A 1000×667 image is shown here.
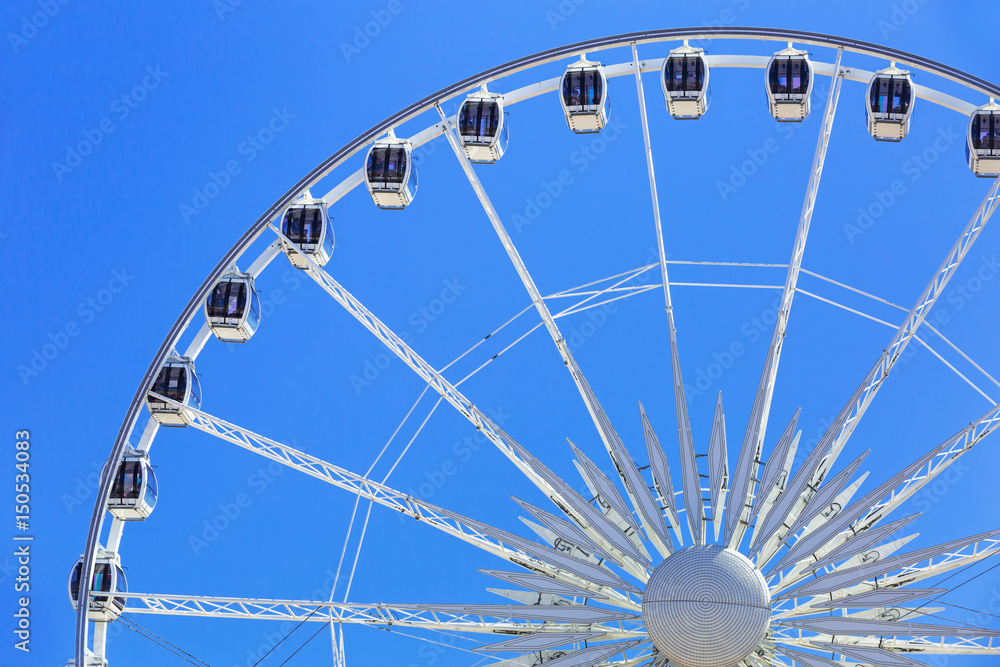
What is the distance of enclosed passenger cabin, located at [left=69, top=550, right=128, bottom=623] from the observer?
1944cm

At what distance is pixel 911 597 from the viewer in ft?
51.4

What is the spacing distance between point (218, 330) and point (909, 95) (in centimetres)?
1261

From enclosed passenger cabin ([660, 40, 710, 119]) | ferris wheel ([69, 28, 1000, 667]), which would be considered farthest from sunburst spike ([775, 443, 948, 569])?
enclosed passenger cabin ([660, 40, 710, 119])

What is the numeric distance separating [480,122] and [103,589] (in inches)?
399

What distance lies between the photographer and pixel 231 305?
2120cm

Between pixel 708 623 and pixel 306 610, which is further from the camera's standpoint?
pixel 306 610

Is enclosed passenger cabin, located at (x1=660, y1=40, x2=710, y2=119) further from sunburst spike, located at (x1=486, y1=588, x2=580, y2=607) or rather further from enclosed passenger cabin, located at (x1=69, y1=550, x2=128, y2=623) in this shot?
enclosed passenger cabin, located at (x1=69, y1=550, x2=128, y2=623)

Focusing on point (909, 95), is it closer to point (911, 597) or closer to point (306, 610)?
point (911, 597)

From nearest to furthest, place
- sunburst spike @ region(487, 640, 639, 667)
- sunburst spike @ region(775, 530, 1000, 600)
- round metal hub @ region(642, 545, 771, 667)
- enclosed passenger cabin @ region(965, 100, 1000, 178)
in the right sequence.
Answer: sunburst spike @ region(775, 530, 1000, 600)
sunburst spike @ region(487, 640, 639, 667)
round metal hub @ region(642, 545, 771, 667)
enclosed passenger cabin @ region(965, 100, 1000, 178)

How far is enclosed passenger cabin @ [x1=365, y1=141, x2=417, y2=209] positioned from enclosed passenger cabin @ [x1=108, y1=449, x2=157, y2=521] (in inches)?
245

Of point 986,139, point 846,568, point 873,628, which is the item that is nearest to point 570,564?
point 846,568

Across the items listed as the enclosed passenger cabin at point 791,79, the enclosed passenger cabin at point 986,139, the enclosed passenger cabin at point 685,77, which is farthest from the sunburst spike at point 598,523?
the enclosed passenger cabin at point 986,139

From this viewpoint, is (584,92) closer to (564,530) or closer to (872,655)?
(564,530)

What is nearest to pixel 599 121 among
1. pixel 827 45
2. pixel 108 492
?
pixel 827 45
